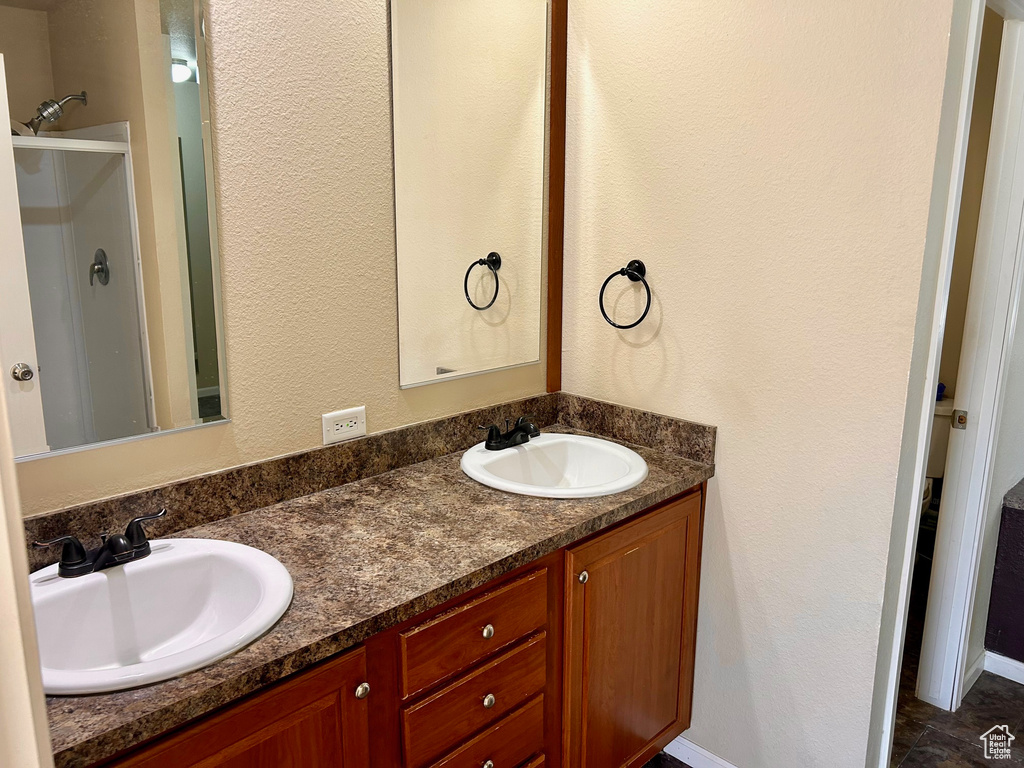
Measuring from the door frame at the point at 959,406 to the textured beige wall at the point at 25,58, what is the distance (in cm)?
164

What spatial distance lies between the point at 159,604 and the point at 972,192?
3148mm

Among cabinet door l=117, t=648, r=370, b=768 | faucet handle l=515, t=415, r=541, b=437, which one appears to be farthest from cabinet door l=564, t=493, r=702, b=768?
cabinet door l=117, t=648, r=370, b=768

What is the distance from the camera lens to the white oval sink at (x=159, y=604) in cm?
119

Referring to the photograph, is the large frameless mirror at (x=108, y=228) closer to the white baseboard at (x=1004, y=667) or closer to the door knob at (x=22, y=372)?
the door knob at (x=22, y=372)

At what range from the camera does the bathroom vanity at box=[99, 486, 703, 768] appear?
112cm

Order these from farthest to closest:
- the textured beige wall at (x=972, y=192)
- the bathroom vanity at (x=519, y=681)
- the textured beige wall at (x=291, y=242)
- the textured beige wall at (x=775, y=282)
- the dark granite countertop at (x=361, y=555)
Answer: the textured beige wall at (x=972, y=192)
the textured beige wall at (x=775, y=282)
the textured beige wall at (x=291, y=242)
the bathroom vanity at (x=519, y=681)
the dark granite countertop at (x=361, y=555)

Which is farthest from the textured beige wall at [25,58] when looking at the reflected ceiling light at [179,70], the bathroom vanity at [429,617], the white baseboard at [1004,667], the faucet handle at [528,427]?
the white baseboard at [1004,667]

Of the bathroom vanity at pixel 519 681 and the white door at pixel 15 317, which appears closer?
the bathroom vanity at pixel 519 681

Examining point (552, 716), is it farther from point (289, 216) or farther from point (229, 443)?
point (289, 216)

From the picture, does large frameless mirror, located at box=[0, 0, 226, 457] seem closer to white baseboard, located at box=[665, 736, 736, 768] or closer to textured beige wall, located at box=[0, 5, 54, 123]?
textured beige wall, located at box=[0, 5, 54, 123]

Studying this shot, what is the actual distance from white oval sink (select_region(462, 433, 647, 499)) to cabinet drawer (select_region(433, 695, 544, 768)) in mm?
507

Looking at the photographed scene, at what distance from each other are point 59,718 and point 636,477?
1.21 m

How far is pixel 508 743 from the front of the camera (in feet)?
5.00

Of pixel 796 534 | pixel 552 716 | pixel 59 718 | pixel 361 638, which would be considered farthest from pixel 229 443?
pixel 796 534
